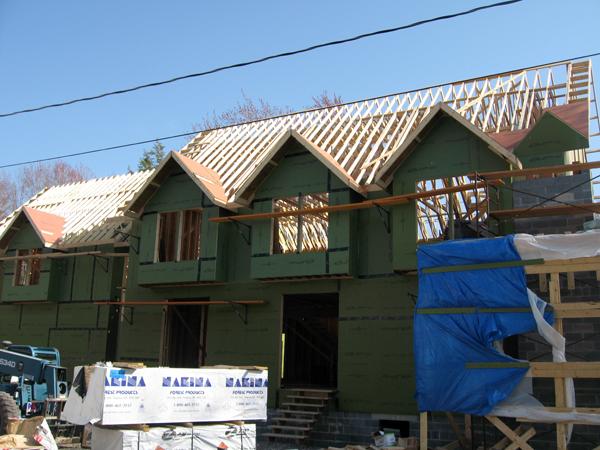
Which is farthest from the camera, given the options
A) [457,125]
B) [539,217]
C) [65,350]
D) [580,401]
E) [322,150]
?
[65,350]

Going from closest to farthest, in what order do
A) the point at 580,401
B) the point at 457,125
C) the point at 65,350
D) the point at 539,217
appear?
the point at 580,401 → the point at 539,217 → the point at 457,125 → the point at 65,350

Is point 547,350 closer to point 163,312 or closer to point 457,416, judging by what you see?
point 457,416

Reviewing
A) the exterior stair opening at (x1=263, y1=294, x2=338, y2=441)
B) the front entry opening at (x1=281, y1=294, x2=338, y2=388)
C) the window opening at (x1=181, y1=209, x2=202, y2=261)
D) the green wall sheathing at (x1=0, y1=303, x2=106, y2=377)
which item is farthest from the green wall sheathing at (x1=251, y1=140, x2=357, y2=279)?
the green wall sheathing at (x1=0, y1=303, x2=106, y2=377)

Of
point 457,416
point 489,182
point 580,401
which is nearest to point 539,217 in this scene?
point 489,182

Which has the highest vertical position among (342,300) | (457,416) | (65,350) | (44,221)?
(44,221)

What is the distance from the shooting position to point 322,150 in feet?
60.5

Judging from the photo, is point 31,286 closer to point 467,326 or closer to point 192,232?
point 192,232

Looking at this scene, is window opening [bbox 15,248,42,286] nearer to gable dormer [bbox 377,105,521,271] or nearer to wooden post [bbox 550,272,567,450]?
gable dormer [bbox 377,105,521,271]

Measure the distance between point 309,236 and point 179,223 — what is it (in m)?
5.78

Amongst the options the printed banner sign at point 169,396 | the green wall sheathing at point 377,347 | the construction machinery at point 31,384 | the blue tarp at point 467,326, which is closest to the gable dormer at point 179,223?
the green wall sheathing at point 377,347

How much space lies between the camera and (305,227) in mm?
24422

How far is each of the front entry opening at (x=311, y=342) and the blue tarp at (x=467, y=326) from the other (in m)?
9.55

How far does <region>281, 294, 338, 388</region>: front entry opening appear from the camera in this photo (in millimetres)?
22891

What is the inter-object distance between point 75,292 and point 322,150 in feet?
38.5
